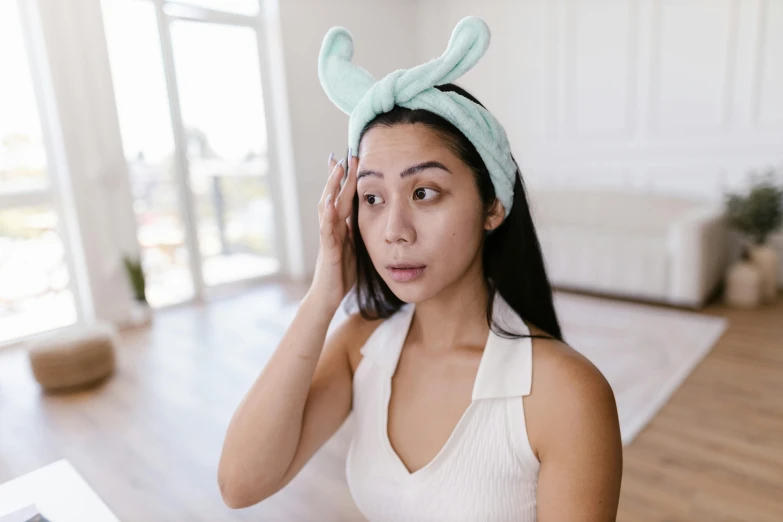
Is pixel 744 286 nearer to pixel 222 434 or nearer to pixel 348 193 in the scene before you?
pixel 222 434

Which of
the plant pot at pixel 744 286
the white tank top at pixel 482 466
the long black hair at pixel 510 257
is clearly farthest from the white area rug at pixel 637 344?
the white tank top at pixel 482 466

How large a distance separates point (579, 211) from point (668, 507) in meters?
3.01

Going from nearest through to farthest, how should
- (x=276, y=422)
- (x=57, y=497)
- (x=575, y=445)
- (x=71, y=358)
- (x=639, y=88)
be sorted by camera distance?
(x=575, y=445) < (x=276, y=422) < (x=57, y=497) < (x=71, y=358) < (x=639, y=88)

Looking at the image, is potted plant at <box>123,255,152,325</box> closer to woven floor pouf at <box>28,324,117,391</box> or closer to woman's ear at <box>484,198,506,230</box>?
woven floor pouf at <box>28,324,117,391</box>

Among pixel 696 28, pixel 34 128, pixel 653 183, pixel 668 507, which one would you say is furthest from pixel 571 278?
pixel 34 128

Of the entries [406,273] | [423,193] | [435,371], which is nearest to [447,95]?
[423,193]

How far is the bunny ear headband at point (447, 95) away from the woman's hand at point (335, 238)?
72 millimetres

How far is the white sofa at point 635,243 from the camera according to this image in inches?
140

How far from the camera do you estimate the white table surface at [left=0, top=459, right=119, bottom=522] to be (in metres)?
0.99

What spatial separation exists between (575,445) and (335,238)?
1.63 feet

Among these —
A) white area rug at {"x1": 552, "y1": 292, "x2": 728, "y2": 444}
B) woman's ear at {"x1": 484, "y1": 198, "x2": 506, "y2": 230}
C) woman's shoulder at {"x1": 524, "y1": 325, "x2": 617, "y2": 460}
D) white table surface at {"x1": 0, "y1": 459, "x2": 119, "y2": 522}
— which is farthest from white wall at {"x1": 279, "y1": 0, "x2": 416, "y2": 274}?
woman's shoulder at {"x1": 524, "y1": 325, "x2": 617, "y2": 460}

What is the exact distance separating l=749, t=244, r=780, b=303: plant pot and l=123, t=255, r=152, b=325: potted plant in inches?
176

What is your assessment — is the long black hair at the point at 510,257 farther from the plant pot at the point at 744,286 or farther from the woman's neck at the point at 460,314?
the plant pot at the point at 744,286

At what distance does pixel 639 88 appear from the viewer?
14.5 ft
